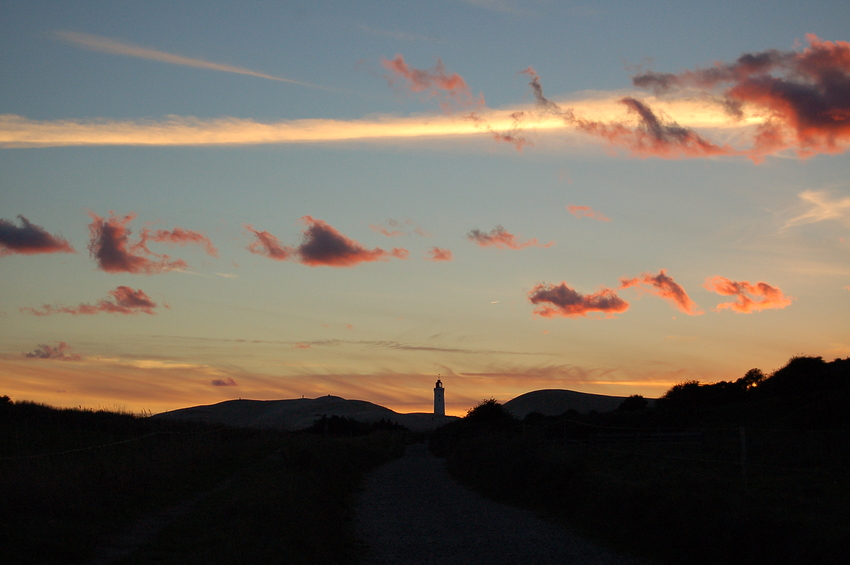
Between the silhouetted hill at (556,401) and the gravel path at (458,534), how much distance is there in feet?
233

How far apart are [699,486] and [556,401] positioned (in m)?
83.5

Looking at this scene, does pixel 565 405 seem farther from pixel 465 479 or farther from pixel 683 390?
pixel 465 479

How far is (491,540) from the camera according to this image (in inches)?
450

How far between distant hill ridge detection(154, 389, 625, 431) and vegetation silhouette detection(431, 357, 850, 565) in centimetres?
5262

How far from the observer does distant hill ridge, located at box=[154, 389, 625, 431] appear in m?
92.1

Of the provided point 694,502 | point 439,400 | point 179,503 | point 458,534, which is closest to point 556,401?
point 439,400

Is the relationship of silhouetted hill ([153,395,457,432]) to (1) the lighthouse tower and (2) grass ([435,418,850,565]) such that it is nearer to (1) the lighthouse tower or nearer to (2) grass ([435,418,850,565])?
(1) the lighthouse tower

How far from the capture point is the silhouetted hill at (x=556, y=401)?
88.2m

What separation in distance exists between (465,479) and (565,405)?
69.5 metres

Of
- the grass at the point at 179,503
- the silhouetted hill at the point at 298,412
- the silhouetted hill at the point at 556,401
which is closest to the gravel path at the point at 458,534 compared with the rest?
the grass at the point at 179,503

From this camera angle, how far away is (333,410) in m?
119

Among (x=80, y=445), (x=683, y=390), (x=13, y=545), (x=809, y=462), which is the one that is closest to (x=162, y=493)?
(x=13, y=545)

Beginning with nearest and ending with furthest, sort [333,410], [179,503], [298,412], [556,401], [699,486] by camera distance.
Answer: [699,486]
[179,503]
[556,401]
[298,412]
[333,410]

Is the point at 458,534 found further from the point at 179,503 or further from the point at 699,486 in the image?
the point at 179,503
